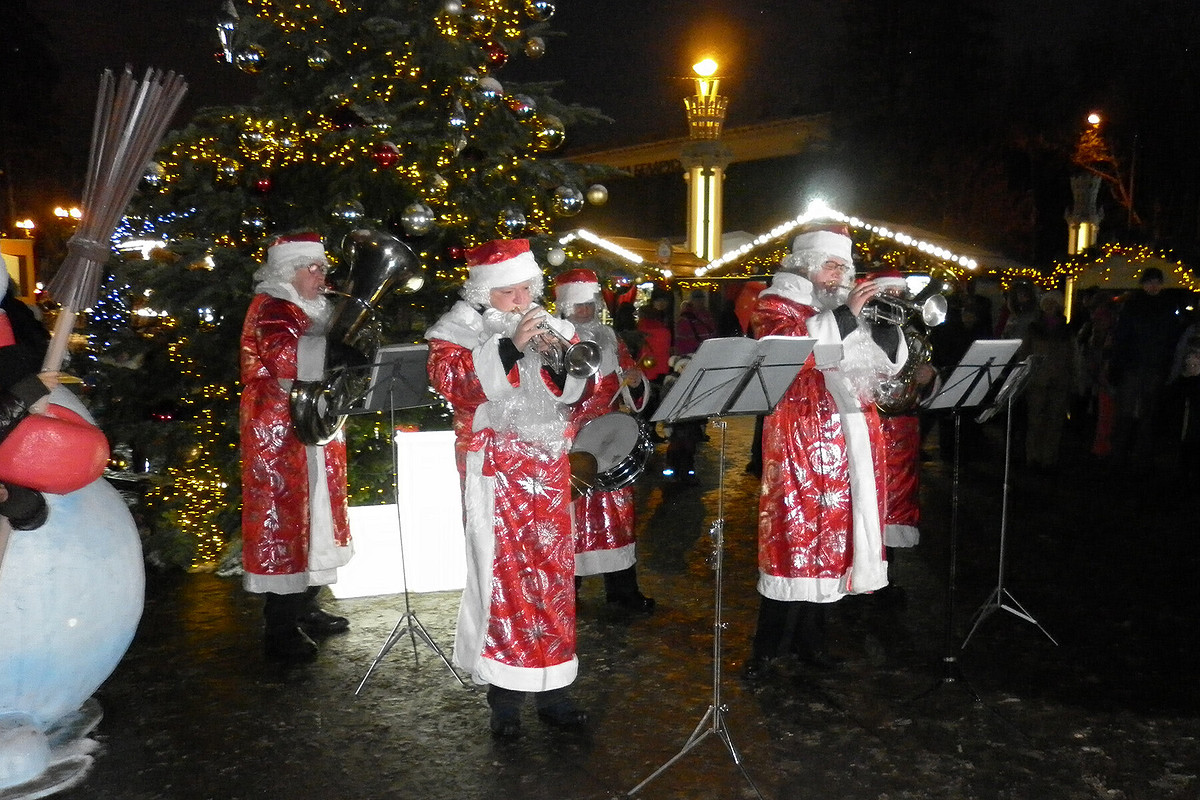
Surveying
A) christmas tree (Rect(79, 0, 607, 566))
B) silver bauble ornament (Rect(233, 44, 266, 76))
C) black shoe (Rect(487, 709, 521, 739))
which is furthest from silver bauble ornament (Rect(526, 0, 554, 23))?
black shoe (Rect(487, 709, 521, 739))

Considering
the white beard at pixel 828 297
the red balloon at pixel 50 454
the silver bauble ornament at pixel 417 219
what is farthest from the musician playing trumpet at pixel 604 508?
the red balloon at pixel 50 454

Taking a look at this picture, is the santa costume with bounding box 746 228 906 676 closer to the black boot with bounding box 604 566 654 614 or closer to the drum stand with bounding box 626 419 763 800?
the drum stand with bounding box 626 419 763 800

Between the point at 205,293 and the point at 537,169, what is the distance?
2258 millimetres

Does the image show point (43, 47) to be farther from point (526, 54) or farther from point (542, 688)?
point (542, 688)

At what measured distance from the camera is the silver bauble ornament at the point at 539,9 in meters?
7.27

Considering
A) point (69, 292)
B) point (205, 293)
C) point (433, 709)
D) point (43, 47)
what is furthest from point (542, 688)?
point (43, 47)

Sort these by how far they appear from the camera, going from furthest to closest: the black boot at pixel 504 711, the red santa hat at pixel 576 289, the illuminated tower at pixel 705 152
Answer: the illuminated tower at pixel 705 152
the red santa hat at pixel 576 289
the black boot at pixel 504 711

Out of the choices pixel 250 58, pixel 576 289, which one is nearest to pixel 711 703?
pixel 576 289

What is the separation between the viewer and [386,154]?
6.68 meters

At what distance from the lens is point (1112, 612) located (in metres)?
6.26

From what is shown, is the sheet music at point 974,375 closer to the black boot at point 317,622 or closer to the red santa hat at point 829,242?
the red santa hat at point 829,242

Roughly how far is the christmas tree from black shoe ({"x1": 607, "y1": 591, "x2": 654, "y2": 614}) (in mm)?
1861

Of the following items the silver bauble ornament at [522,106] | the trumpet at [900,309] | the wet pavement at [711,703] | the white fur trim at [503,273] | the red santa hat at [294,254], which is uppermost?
the silver bauble ornament at [522,106]

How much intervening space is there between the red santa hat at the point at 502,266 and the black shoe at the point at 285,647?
2231mm
